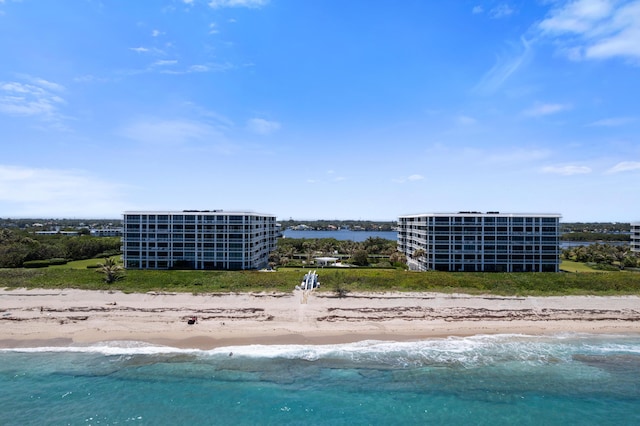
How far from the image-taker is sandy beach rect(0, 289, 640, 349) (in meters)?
43.7

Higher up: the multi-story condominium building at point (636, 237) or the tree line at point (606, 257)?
the multi-story condominium building at point (636, 237)

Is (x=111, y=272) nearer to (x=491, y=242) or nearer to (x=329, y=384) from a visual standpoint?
(x=329, y=384)

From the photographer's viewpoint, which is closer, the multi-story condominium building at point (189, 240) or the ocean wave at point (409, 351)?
the ocean wave at point (409, 351)

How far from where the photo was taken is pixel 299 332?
4478 centimetres

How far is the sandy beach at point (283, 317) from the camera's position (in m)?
43.7

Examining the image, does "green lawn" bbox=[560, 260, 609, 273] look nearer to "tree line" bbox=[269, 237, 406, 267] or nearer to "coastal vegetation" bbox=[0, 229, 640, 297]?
"coastal vegetation" bbox=[0, 229, 640, 297]

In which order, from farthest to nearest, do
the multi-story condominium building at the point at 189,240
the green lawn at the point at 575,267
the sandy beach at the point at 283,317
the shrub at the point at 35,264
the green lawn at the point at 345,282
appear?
the green lawn at the point at 575,267 → the multi-story condominium building at the point at 189,240 → the shrub at the point at 35,264 → the green lawn at the point at 345,282 → the sandy beach at the point at 283,317

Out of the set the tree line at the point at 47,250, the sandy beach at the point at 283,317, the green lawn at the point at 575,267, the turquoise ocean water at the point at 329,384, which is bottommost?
the turquoise ocean water at the point at 329,384

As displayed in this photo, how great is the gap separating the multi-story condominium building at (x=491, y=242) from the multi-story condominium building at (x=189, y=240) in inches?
1559

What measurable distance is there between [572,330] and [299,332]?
3479cm

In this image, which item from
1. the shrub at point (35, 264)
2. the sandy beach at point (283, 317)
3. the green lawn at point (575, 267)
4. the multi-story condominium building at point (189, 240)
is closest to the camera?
the sandy beach at point (283, 317)

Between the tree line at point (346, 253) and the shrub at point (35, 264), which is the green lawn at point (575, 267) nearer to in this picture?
the tree line at point (346, 253)

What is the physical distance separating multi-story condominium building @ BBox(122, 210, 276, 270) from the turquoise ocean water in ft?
119

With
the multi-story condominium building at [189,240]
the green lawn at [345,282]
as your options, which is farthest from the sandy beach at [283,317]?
the multi-story condominium building at [189,240]
